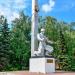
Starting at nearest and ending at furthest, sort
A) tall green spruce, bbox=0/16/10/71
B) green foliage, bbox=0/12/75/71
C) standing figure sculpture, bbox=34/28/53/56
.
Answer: standing figure sculpture, bbox=34/28/53/56, tall green spruce, bbox=0/16/10/71, green foliage, bbox=0/12/75/71

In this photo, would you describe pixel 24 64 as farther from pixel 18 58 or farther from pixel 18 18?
pixel 18 18

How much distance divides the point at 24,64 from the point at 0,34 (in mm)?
3990

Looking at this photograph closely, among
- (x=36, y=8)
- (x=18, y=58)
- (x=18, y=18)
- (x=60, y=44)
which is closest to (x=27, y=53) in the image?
(x=18, y=58)

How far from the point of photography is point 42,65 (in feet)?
46.2

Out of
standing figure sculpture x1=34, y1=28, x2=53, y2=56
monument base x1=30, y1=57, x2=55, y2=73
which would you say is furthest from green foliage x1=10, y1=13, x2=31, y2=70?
standing figure sculpture x1=34, y1=28, x2=53, y2=56

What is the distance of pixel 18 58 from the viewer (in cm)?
2689

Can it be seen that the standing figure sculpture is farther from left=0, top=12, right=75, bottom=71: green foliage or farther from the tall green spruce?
left=0, top=12, right=75, bottom=71: green foliage

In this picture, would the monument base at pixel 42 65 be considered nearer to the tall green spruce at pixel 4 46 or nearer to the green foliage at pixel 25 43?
the tall green spruce at pixel 4 46

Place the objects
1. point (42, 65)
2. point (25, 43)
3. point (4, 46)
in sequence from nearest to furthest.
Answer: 1. point (42, 65)
2. point (4, 46)
3. point (25, 43)

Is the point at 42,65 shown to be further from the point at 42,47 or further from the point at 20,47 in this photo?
the point at 20,47

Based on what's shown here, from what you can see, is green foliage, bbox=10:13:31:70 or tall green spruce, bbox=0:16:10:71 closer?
tall green spruce, bbox=0:16:10:71

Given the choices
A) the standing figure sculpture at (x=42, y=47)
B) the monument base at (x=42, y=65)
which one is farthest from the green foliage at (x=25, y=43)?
the standing figure sculpture at (x=42, y=47)

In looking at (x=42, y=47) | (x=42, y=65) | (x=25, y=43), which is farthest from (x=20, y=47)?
(x=42, y=65)

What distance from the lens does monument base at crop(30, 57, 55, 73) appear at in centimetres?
1398
